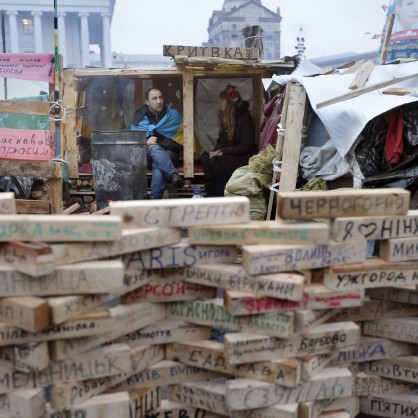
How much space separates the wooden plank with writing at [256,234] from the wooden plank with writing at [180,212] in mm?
43

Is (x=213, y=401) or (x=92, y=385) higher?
(x=92, y=385)

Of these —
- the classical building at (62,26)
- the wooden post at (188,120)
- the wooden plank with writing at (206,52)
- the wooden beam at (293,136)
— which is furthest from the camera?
the classical building at (62,26)

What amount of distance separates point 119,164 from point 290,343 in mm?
6343

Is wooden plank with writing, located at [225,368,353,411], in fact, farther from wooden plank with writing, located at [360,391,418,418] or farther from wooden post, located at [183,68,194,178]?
wooden post, located at [183,68,194,178]

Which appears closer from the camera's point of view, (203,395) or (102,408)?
(102,408)

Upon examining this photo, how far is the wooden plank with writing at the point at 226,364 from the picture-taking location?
115 inches

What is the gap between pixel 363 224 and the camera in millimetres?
2883

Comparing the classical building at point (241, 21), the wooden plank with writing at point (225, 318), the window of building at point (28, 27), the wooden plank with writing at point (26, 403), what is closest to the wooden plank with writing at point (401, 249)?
the wooden plank with writing at point (225, 318)

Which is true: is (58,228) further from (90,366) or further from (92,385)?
(92,385)

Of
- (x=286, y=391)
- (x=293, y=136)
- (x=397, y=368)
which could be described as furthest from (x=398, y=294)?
(x=293, y=136)

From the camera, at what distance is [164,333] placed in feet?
9.98

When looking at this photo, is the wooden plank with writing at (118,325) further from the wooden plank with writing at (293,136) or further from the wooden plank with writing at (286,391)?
the wooden plank with writing at (293,136)

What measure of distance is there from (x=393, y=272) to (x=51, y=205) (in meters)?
5.63

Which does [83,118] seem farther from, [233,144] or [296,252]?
[296,252]
